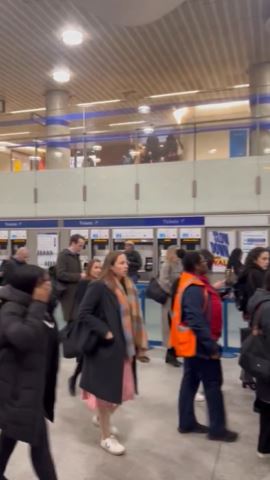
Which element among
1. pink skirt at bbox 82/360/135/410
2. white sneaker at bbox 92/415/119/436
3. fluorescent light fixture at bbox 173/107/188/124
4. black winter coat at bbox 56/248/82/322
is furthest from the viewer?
fluorescent light fixture at bbox 173/107/188/124

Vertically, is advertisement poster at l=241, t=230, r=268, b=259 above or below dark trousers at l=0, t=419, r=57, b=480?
above

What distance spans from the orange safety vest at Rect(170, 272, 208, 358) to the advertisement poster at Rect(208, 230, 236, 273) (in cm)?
522

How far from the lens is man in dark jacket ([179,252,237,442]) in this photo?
11.7ft

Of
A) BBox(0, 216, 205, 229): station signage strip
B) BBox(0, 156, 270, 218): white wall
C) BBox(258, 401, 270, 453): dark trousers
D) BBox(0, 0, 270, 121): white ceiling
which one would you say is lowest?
→ BBox(258, 401, 270, 453): dark trousers

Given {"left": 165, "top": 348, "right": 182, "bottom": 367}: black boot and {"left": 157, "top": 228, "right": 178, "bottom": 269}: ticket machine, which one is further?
{"left": 157, "top": 228, "right": 178, "bottom": 269}: ticket machine

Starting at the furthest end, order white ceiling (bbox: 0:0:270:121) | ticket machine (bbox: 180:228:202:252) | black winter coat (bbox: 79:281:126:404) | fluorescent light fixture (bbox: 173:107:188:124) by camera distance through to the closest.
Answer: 1. fluorescent light fixture (bbox: 173:107:188:124)
2. ticket machine (bbox: 180:228:202:252)
3. white ceiling (bbox: 0:0:270:121)
4. black winter coat (bbox: 79:281:126:404)

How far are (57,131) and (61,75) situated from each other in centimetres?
127

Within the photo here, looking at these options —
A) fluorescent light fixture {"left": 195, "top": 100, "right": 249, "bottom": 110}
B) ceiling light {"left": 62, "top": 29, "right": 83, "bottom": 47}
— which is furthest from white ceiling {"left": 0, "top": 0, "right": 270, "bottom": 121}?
fluorescent light fixture {"left": 195, "top": 100, "right": 249, "bottom": 110}

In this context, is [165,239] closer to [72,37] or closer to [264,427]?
[72,37]

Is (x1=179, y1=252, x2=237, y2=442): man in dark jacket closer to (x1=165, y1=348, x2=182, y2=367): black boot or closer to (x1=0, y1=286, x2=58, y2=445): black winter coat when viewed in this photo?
(x1=0, y1=286, x2=58, y2=445): black winter coat

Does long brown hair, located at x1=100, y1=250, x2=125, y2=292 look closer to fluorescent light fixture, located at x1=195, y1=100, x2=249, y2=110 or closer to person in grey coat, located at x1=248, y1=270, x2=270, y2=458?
person in grey coat, located at x1=248, y1=270, x2=270, y2=458

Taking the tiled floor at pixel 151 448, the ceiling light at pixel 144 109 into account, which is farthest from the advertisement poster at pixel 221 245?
the tiled floor at pixel 151 448

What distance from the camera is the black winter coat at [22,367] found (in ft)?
7.83

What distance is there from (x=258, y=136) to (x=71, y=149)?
12.9 ft
